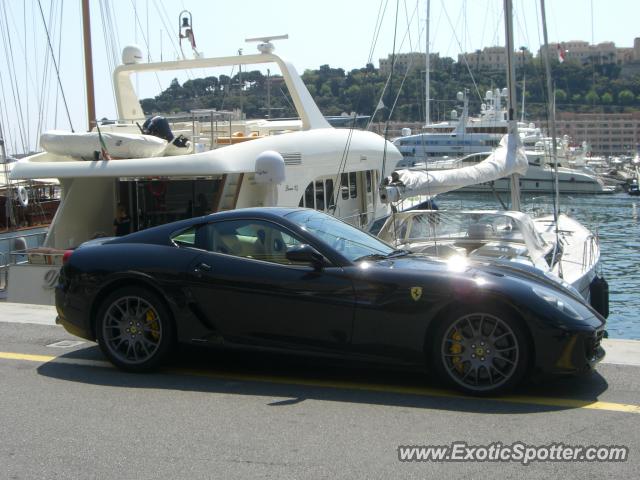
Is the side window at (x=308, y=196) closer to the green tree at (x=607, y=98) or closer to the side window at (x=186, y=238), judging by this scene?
the side window at (x=186, y=238)

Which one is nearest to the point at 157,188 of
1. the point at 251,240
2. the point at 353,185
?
the point at 353,185

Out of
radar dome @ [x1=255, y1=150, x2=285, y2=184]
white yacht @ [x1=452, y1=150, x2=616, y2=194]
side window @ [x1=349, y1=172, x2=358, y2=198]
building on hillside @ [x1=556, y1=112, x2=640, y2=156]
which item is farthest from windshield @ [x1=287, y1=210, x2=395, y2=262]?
building on hillside @ [x1=556, y1=112, x2=640, y2=156]

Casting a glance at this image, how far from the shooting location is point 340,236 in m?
6.45

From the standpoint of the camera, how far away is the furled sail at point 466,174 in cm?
1505

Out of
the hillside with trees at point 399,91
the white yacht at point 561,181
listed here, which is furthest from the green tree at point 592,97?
the white yacht at point 561,181

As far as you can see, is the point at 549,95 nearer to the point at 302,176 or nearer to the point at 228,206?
the point at 302,176

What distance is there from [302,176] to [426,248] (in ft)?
8.82

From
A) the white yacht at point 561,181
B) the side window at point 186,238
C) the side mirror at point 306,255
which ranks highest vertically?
the side window at point 186,238

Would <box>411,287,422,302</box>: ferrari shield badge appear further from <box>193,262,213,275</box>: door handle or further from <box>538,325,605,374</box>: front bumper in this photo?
<box>193,262,213,275</box>: door handle

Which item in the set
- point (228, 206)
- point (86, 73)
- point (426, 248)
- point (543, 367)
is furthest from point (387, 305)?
point (86, 73)

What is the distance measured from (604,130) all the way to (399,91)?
8232 centimetres

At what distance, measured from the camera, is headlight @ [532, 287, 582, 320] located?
5.57 m

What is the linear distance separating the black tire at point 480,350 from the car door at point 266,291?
2.22 feet

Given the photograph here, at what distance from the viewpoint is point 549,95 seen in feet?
50.5
